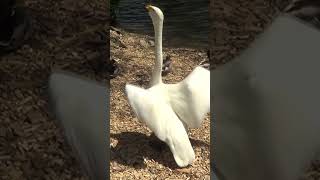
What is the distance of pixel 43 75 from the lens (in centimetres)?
233

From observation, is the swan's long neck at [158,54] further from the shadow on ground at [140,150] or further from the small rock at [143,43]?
the shadow on ground at [140,150]

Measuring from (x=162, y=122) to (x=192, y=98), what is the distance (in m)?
0.16

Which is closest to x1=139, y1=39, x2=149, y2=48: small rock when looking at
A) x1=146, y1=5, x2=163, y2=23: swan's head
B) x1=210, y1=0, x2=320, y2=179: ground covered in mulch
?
x1=146, y1=5, x2=163, y2=23: swan's head

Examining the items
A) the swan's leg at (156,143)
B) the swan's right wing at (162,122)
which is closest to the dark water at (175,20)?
the swan's right wing at (162,122)

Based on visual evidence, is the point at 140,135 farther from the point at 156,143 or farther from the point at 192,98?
the point at 192,98

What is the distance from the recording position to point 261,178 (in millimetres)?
2248

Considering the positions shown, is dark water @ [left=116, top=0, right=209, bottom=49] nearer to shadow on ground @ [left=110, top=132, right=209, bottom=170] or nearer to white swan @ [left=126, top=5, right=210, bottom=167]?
white swan @ [left=126, top=5, right=210, bottom=167]

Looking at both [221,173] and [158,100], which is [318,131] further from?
[158,100]

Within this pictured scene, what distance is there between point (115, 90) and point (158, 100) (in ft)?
0.68

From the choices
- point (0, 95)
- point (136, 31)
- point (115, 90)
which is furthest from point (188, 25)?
point (0, 95)

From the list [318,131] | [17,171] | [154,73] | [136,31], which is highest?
[136,31]

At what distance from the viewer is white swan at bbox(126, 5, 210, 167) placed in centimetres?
220

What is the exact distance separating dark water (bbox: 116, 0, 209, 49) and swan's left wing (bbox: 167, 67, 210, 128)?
0.13 m

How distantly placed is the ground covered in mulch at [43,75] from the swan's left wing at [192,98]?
1.07 ft
